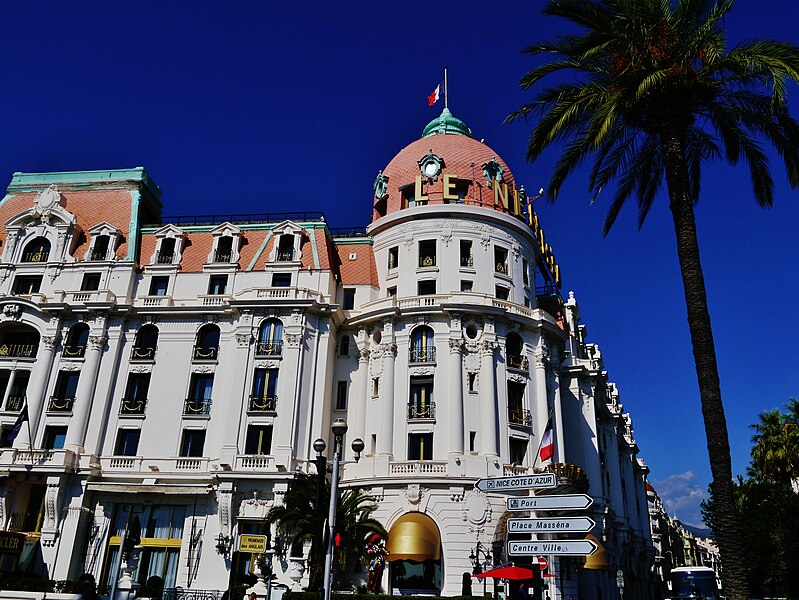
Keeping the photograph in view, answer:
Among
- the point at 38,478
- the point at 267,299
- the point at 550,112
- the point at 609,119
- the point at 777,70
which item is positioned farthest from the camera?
the point at 267,299

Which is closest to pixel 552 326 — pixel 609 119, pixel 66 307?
pixel 609 119

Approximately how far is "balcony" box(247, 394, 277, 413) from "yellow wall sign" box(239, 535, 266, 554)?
8.07 m

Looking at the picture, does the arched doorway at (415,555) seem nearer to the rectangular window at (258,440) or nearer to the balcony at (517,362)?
the rectangular window at (258,440)

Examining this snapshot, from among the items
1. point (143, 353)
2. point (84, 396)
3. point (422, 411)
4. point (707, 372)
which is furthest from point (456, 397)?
point (707, 372)

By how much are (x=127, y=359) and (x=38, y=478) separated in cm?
933

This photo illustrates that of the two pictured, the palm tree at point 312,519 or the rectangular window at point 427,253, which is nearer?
the palm tree at point 312,519

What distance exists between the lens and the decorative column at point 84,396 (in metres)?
43.9

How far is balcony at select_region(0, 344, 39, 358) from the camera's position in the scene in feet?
156

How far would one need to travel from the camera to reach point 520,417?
44.4 metres

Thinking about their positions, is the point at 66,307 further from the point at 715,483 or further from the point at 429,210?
the point at 715,483

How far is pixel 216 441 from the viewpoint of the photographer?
43.5m

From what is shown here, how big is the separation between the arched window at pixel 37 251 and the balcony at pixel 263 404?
20607 millimetres

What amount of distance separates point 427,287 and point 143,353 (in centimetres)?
2061

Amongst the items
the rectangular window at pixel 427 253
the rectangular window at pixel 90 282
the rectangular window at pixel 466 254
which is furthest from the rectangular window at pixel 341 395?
the rectangular window at pixel 90 282
